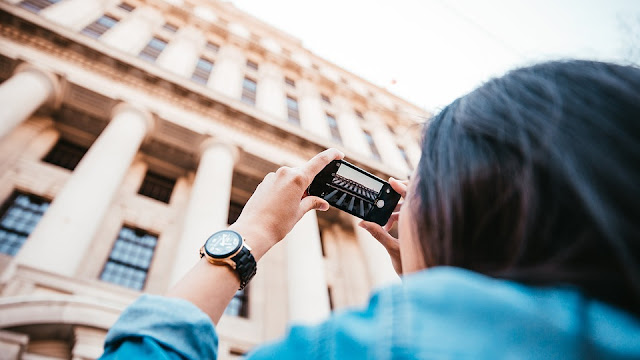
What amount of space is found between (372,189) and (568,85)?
1496 mm

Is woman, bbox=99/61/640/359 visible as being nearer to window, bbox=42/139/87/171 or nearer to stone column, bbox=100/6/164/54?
window, bbox=42/139/87/171

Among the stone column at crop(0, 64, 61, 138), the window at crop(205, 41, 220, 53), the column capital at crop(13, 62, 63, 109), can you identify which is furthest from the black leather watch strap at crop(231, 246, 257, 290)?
the window at crop(205, 41, 220, 53)

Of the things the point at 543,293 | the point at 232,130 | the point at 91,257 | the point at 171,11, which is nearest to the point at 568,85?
the point at 543,293

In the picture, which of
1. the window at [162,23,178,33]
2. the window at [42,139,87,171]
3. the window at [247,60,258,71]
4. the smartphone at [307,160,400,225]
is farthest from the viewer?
the window at [247,60,258,71]

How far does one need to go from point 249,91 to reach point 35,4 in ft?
37.2

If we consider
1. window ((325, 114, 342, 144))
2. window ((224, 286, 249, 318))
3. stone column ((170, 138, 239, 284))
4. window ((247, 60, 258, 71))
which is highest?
window ((247, 60, 258, 71))

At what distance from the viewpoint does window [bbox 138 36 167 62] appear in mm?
18000

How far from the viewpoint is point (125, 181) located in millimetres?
13523

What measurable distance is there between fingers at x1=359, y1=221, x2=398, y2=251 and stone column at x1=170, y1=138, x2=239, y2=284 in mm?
7405

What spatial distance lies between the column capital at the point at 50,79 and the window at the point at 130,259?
6148 millimetres

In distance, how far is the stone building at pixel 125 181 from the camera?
7074 millimetres

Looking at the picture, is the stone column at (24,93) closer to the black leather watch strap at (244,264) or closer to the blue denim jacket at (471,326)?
the black leather watch strap at (244,264)

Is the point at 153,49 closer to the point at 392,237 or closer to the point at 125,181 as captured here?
the point at 125,181

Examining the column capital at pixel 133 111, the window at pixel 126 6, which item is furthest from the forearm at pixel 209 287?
the window at pixel 126 6
